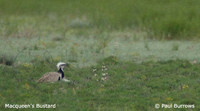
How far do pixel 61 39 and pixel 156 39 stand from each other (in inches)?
111

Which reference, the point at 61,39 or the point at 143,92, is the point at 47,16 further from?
the point at 143,92

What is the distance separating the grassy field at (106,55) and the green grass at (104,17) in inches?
1.2

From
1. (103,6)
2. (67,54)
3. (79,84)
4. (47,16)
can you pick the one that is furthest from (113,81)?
(47,16)

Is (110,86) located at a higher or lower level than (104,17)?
lower

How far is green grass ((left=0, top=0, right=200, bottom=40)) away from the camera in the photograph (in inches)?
612

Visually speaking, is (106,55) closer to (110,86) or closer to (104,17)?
(110,86)

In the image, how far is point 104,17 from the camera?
18188mm

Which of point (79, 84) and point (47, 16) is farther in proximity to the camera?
point (47, 16)

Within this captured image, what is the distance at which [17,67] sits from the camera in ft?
33.3

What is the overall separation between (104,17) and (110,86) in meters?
9.57

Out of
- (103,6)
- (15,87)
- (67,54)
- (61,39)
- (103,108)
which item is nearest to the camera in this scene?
(103,108)

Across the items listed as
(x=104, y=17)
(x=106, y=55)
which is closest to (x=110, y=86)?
(x=106, y=55)

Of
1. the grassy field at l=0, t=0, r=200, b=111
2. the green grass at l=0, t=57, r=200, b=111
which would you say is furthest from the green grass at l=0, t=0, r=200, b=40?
the green grass at l=0, t=57, r=200, b=111

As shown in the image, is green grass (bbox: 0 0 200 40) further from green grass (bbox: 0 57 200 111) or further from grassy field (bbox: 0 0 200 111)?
green grass (bbox: 0 57 200 111)
